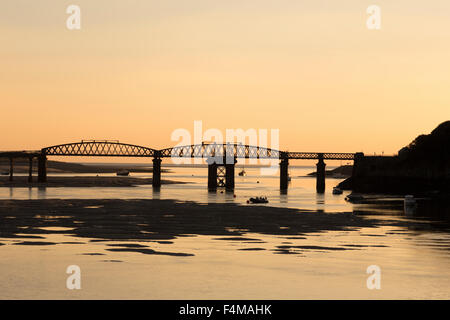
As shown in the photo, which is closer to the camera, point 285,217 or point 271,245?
point 271,245

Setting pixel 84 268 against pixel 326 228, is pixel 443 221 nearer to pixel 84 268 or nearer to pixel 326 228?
pixel 326 228

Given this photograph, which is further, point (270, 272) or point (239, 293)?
point (270, 272)

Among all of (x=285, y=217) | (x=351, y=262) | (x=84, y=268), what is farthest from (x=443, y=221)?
(x=84, y=268)

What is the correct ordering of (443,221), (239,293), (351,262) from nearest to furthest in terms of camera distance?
(239,293), (351,262), (443,221)

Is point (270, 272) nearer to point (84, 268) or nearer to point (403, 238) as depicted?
point (84, 268)

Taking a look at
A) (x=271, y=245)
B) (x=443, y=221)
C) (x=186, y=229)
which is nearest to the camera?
(x=271, y=245)
